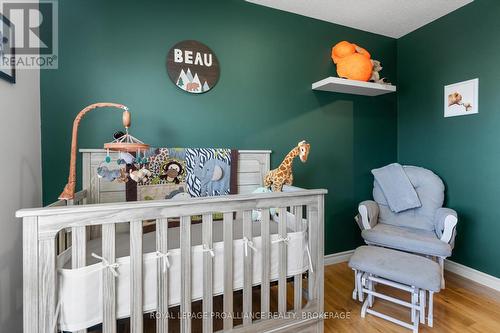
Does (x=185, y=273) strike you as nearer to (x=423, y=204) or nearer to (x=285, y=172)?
(x=285, y=172)

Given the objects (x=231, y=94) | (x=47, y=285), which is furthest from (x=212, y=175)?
(x=47, y=285)

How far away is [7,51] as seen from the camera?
1.26 m

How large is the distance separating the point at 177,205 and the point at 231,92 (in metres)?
1.30

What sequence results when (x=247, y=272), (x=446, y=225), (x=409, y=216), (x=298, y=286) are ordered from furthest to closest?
(x=409, y=216) → (x=446, y=225) → (x=298, y=286) → (x=247, y=272)

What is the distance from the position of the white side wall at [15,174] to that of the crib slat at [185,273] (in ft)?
2.87

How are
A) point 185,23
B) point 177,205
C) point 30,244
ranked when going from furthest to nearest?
1. point 185,23
2. point 177,205
3. point 30,244

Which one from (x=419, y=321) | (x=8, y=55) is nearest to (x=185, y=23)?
(x=8, y=55)

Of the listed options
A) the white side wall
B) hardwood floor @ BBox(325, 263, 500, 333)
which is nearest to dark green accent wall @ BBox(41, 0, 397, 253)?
the white side wall

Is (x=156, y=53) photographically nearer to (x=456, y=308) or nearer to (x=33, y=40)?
(x=33, y=40)

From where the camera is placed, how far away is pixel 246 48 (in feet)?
7.18

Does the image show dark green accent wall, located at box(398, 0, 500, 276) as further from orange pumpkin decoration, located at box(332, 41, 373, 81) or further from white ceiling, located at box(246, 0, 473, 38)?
orange pumpkin decoration, located at box(332, 41, 373, 81)

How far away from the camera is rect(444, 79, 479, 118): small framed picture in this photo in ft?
7.26

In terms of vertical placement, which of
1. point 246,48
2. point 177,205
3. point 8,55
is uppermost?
point 246,48

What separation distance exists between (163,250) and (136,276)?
0.48 feet
